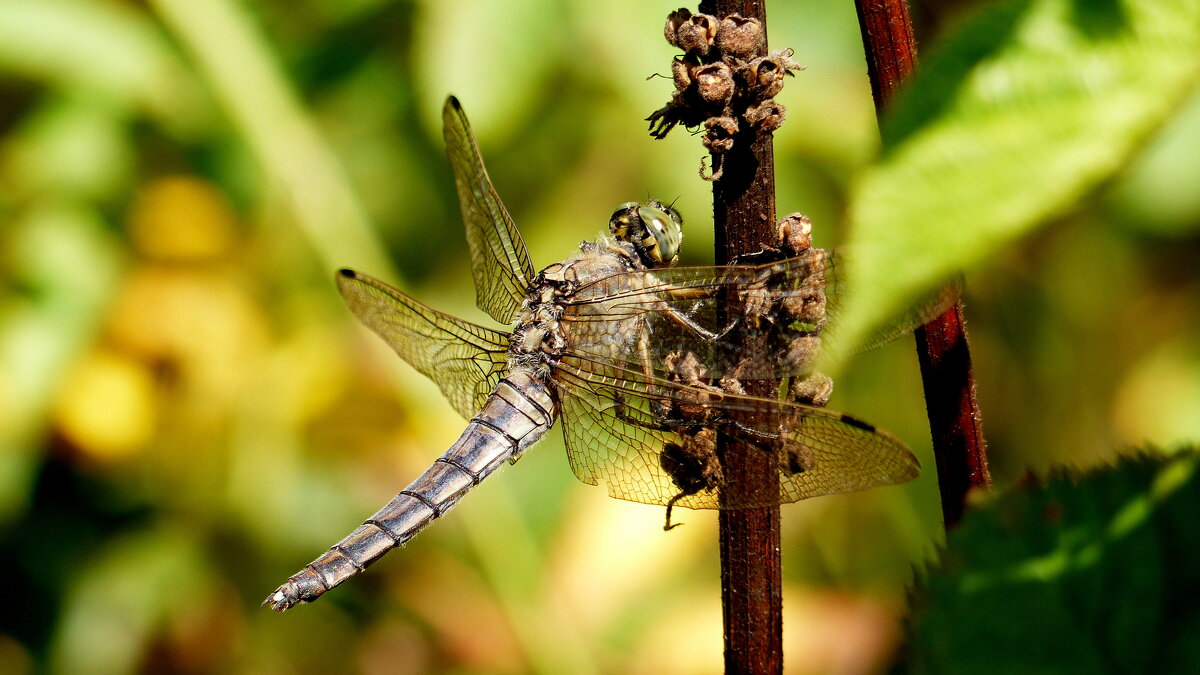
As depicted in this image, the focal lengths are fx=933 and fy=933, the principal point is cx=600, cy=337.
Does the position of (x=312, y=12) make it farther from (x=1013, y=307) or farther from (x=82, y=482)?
(x=1013, y=307)

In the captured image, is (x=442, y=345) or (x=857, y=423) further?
(x=442, y=345)

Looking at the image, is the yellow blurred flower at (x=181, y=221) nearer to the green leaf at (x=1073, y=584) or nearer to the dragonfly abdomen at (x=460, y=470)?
the dragonfly abdomen at (x=460, y=470)

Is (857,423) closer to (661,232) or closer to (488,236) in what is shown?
(661,232)

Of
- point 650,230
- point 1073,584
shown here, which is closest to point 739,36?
point 1073,584

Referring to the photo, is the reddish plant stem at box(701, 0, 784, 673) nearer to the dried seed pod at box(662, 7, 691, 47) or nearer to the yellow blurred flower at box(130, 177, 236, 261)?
the dried seed pod at box(662, 7, 691, 47)

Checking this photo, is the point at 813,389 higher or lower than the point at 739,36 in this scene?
lower

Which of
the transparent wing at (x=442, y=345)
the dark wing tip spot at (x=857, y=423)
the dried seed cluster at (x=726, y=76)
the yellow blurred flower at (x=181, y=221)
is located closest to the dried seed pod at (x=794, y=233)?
the dried seed cluster at (x=726, y=76)

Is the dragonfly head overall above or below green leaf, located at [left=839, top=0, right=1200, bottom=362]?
above

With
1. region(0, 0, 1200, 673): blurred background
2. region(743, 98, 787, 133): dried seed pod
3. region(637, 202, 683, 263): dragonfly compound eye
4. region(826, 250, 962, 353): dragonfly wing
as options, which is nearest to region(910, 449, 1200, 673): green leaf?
region(826, 250, 962, 353): dragonfly wing
